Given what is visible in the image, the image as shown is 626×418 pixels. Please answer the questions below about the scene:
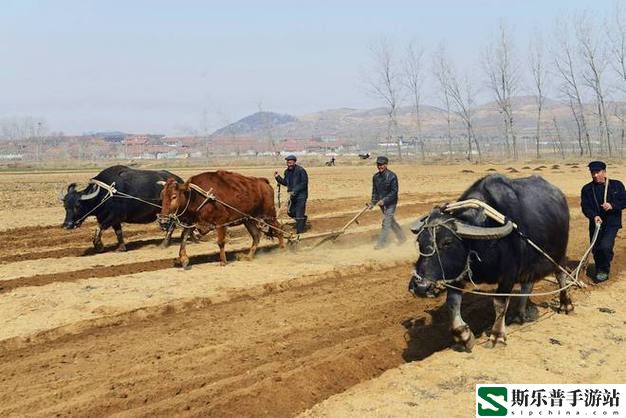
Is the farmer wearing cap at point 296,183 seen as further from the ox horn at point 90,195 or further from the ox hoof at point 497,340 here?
the ox hoof at point 497,340

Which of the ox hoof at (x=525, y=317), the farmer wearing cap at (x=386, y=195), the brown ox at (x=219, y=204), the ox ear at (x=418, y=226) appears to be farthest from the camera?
the farmer wearing cap at (x=386, y=195)

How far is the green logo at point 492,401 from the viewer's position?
6152 mm

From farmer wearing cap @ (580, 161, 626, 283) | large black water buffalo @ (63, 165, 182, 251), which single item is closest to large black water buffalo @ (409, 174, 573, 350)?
farmer wearing cap @ (580, 161, 626, 283)

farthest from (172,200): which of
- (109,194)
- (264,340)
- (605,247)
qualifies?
(605,247)

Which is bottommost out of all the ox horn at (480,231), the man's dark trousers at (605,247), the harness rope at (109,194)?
the man's dark trousers at (605,247)

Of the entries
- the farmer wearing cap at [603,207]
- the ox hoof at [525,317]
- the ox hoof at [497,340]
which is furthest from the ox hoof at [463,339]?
the farmer wearing cap at [603,207]

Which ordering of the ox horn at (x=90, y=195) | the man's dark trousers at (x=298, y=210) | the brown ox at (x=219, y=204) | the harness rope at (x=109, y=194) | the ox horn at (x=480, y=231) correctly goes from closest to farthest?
the ox horn at (x=480, y=231)
the brown ox at (x=219, y=204)
the ox horn at (x=90, y=195)
the harness rope at (x=109, y=194)
the man's dark trousers at (x=298, y=210)

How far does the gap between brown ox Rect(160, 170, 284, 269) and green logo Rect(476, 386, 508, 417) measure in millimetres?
7943

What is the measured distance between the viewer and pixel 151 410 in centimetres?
635

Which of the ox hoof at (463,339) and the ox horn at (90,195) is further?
the ox horn at (90,195)

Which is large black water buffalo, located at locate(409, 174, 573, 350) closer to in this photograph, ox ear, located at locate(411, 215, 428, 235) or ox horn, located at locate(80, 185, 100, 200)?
ox ear, located at locate(411, 215, 428, 235)

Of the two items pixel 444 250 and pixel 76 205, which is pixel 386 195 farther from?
pixel 444 250

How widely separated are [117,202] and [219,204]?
146 inches

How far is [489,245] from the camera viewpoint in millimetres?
7645
